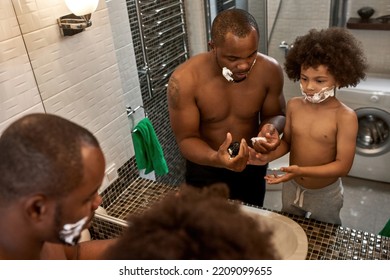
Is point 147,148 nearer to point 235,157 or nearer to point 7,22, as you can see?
point 235,157

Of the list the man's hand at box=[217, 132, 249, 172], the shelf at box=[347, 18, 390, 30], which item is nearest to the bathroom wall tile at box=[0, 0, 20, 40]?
the man's hand at box=[217, 132, 249, 172]

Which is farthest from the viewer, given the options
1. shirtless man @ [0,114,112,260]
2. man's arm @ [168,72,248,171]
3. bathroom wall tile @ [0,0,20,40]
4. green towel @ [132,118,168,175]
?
green towel @ [132,118,168,175]

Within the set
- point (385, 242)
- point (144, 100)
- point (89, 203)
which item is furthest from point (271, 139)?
point (144, 100)

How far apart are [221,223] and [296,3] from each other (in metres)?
2.66

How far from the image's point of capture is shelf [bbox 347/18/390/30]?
100 inches

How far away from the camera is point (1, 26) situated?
1.12 m

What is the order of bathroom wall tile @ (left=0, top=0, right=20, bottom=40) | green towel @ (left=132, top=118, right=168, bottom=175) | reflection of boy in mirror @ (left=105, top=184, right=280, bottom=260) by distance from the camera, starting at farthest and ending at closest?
green towel @ (left=132, top=118, right=168, bottom=175), bathroom wall tile @ (left=0, top=0, right=20, bottom=40), reflection of boy in mirror @ (left=105, top=184, right=280, bottom=260)

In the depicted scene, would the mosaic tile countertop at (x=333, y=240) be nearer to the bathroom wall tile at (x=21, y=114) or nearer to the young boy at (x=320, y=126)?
the young boy at (x=320, y=126)

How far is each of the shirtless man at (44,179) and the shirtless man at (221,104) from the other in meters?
0.71

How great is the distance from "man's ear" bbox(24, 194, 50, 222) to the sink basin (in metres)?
0.60

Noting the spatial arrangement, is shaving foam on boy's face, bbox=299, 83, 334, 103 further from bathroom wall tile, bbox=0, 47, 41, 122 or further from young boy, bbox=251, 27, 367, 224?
bathroom wall tile, bbox=0, 47, 41, 122

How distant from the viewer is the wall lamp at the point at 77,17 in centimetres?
126

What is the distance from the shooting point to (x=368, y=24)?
2.58m
